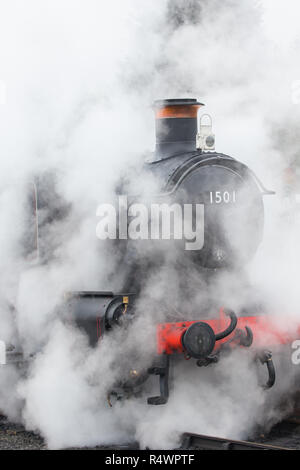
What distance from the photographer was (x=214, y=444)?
5.06m

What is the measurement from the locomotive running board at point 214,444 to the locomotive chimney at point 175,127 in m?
1.94

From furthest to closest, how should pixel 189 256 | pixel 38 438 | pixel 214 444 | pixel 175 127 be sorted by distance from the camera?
pixel 175 127
pixel 38 438
pixel 189 256
pixel 214 444

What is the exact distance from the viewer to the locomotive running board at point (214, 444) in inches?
191

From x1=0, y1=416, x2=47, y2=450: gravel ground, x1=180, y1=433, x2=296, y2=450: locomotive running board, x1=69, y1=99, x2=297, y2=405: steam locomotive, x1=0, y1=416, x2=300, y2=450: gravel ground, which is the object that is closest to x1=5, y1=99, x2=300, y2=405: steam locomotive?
x1=69, y1=99, x2=297, y2=405: steam locomotive

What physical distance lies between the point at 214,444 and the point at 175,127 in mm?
2221

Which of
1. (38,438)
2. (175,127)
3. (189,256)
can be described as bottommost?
(38,438)

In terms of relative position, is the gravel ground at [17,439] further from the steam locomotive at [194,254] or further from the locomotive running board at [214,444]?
the locomotive running board at [214,444]

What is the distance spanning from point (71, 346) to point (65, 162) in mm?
1323

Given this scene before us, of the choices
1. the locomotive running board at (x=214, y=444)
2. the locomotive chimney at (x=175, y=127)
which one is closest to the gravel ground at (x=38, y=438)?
the locomotive running board at (x=214, y=444)

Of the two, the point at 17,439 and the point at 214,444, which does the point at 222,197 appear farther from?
the point at 17,439

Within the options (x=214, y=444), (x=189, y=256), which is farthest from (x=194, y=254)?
(x=214, y=444)

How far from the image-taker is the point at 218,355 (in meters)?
5.56

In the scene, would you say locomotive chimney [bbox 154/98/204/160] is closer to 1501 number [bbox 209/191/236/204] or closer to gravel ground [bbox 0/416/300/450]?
1501 number [bbox 209/191/236/204]
